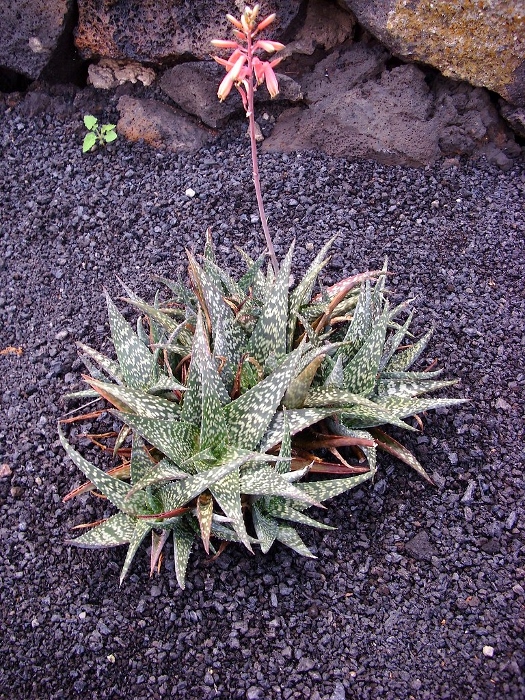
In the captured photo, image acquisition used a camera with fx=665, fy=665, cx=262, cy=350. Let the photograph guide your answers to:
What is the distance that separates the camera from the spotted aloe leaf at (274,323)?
91.9 inches

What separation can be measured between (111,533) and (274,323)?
0.91 metres

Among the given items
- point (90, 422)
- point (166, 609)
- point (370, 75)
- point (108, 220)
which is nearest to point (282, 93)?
point (370, 75)

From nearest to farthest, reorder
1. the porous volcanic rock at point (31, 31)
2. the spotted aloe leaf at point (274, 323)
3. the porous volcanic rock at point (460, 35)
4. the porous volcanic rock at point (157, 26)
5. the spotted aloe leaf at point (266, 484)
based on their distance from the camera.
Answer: the spotted aloe leaf at point (266, 484) < the spotted aloe leaf at point (274, 323) < the porous volcanic rock at point (460, 35) < the porous volcanic rock at point (157, 26) < the porous volcanic rock at point (31, 31)

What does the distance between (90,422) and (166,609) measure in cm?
86

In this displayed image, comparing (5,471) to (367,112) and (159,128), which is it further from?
(367,112)

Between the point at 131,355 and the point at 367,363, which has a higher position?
the point at 367,363

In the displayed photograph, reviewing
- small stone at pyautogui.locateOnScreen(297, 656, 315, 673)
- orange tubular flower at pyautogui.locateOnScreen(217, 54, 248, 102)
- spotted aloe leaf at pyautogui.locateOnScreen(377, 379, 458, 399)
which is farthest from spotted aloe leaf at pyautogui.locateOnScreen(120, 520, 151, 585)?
orange tubular flower at pyautogui.locateOnScreen(217, 54, 248, 102)

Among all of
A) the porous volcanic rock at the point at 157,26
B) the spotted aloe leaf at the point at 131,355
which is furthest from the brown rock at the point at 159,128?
the spotted aloe leaf at the point at 131,355

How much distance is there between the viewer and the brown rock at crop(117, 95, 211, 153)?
379cm

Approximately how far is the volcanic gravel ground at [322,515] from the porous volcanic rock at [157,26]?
1.87 ft

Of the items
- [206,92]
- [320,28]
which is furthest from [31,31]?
[320,28]

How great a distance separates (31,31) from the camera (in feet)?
12.3

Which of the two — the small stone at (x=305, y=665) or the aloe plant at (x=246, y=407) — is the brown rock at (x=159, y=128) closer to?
the aloe plant at (x=246, y=407)

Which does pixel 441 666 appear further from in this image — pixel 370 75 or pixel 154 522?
pixel 370 75
